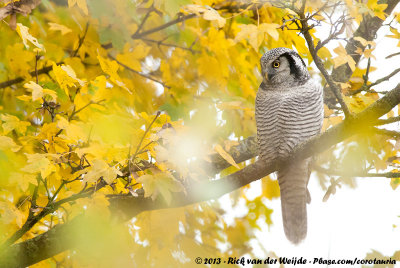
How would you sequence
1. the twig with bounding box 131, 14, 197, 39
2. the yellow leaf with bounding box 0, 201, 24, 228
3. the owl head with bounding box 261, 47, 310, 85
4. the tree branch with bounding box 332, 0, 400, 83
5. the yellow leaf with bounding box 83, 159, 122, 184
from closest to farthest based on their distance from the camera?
the yellow leaf with bounding box 83, 159, 122, 184, the yellow leaf with bounding box 0, 201, 24, 228, the twig with bounding box 131, 14, 197, 39, the owl head with bounding box 261, 47, 310, 85, the tree branch with bounding box 332, 0, 400, 83

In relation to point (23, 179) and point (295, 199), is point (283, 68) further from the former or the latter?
point (23, 179)

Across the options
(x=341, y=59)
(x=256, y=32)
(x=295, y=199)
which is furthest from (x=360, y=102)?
(x=295, y=199)

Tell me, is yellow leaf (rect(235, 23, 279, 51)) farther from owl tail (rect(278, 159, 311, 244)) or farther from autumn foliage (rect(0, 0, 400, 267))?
owl tail (rect(278, 159, 311, 244))

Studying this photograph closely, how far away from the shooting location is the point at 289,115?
161 inches

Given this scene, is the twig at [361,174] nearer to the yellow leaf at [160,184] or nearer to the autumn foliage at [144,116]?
the autumn foliage at [144,116]

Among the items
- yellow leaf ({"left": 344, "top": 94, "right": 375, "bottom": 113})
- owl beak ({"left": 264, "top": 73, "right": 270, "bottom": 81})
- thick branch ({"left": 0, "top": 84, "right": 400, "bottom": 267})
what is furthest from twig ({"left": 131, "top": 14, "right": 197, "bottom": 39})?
yellow leaf ({"left": 344, "top": 94, "right": 375, "bottom": 113})

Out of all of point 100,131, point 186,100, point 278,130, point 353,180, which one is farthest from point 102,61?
point 353,180

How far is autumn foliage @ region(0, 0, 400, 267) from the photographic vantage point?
2.46m

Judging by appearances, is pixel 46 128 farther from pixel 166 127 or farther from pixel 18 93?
pixel 18 93

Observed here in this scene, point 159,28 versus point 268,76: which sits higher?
point 159,28

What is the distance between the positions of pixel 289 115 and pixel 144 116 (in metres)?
1.87

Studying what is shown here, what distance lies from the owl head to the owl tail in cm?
80

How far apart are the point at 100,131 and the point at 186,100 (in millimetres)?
929

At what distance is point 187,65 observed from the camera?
154 inches
